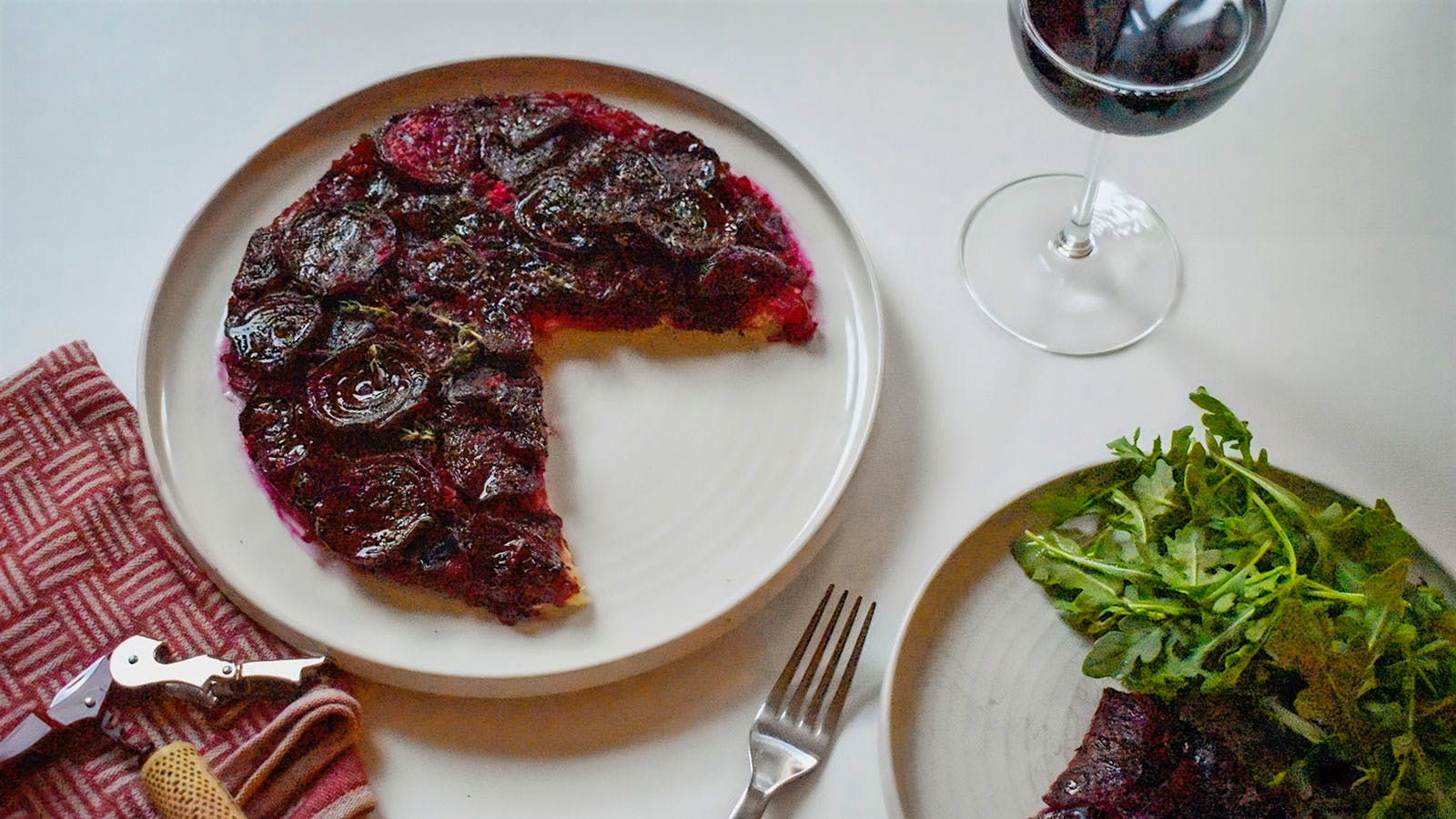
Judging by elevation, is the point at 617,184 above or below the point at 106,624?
above

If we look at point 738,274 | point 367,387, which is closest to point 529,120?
point 738,274

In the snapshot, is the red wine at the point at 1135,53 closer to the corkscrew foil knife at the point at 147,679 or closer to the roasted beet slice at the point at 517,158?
the roasted beet slice at the point at 517,158

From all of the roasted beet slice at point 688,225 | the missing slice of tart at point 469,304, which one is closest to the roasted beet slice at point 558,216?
the missing slice of tart at point 469,304

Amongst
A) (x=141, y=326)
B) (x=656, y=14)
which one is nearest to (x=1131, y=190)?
(x=656, y=14)

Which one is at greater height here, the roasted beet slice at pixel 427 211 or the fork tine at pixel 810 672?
the roasted beet slice at pixel 427 211

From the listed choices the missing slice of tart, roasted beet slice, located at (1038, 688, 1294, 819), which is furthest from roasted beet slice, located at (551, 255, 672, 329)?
roasted beet slice, located at (1038, 688, 1294, 819)

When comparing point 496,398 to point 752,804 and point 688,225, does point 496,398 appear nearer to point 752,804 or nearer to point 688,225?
point 688,225

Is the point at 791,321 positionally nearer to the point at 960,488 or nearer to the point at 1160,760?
the point at 960,488
